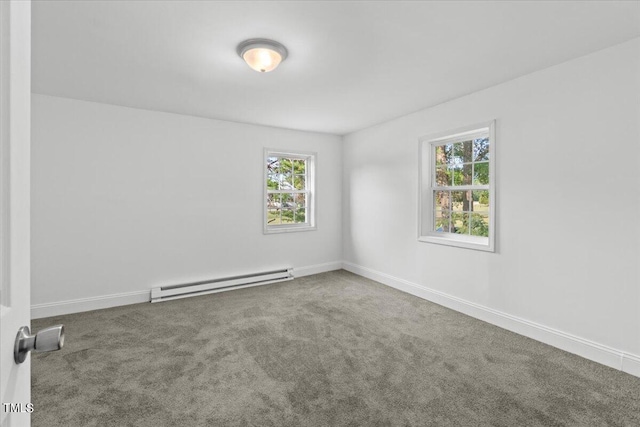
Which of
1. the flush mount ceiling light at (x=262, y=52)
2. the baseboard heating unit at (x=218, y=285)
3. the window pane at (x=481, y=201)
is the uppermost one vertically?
the flush mount ceiling light at (x=262, y=52)

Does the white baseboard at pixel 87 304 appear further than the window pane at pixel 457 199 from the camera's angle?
No

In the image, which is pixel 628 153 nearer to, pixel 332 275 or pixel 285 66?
pixel 285 66

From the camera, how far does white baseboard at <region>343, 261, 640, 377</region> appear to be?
2.36 metres

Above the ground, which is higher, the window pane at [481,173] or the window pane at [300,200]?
the window pane at [481,173]

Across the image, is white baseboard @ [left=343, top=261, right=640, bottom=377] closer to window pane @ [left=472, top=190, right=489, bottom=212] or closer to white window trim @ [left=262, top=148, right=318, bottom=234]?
window pane @ [left=472, top=190, right=489, bottom=212]

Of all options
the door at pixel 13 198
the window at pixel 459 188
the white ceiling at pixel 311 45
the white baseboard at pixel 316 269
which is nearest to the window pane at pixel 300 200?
the white baseboard at pixel 316 269

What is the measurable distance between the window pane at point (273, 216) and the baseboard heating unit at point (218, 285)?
0.79 metres

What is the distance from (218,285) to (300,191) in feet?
6.59

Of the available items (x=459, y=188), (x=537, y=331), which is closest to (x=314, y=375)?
(x=537, y=331)

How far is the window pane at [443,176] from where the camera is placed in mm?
3938

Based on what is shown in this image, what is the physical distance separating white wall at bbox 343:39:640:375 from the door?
11.2 feet

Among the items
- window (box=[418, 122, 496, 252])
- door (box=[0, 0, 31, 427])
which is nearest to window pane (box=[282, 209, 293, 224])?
window (box=[418, 122, 496, 252])

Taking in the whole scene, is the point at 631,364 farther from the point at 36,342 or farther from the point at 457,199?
the point at 36,342

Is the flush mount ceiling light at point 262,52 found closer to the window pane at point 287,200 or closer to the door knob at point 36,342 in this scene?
the door knob at point 36,342
